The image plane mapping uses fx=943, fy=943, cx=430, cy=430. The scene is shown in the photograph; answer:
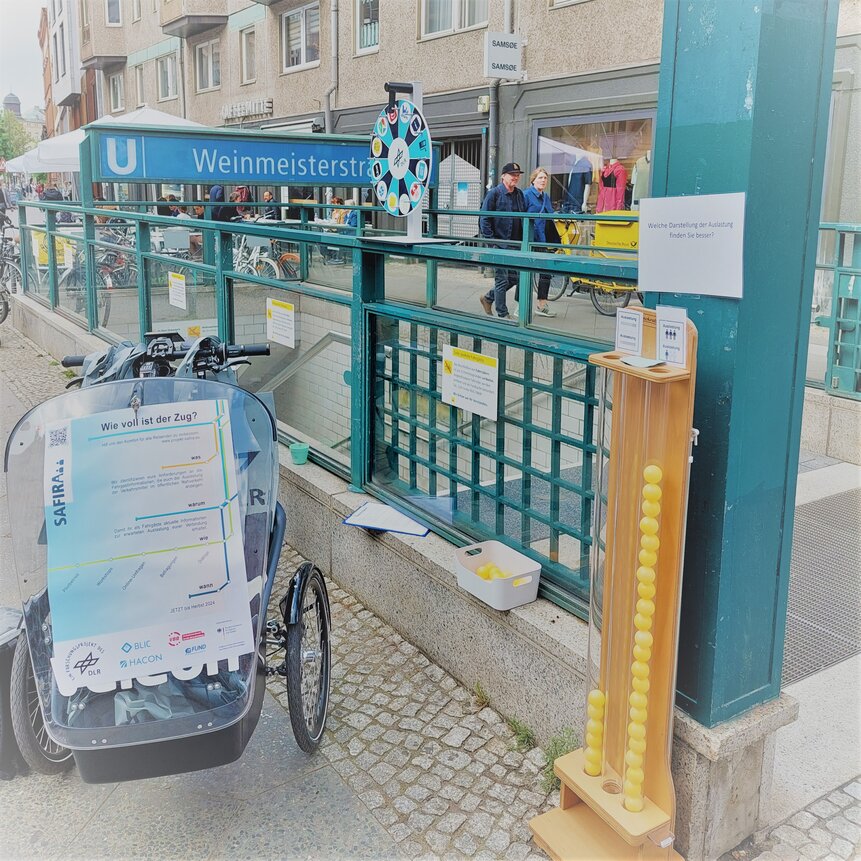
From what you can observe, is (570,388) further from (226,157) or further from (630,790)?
(226,157)

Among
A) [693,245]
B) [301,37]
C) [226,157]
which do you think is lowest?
[693,245]

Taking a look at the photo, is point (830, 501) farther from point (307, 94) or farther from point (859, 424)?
point (307, 94)

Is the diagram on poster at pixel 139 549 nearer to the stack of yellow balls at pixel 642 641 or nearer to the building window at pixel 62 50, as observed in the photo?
the stack of yellow balls at pixel 642 641

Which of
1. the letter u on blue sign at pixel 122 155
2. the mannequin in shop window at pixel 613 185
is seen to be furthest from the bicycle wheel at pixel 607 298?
the mannequin in shop window at pixel 613 185

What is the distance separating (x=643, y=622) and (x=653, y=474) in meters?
0.40

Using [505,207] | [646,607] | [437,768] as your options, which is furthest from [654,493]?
[505,207]

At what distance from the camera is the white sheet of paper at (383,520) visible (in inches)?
161

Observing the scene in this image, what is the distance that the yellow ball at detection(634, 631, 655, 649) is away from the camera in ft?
8.21

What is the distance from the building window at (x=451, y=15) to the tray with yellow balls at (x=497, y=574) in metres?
15.2

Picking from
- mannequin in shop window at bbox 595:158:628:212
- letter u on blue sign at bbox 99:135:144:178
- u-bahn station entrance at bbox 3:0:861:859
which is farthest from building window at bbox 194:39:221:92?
u-bahn station entrance at bbox 3:0:861:859

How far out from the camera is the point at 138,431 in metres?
2.83

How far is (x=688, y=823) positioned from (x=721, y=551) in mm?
795

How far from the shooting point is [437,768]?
3.20 meters

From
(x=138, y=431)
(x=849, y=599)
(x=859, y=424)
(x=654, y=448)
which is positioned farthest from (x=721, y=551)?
(x=859, y=424)
